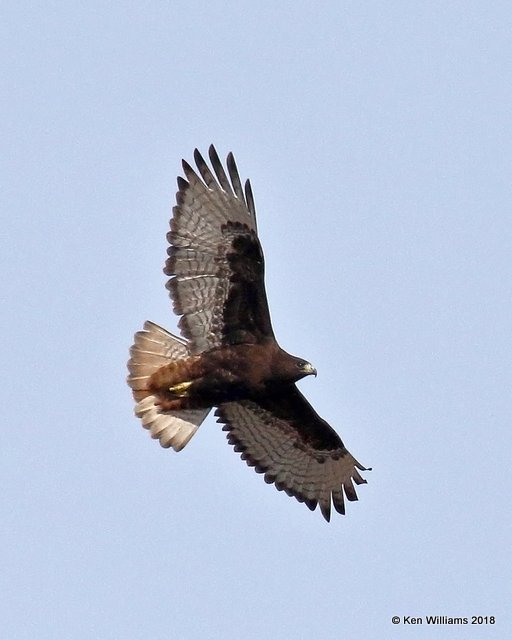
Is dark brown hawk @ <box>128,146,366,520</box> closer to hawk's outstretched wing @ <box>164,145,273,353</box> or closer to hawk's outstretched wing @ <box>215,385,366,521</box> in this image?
hawk's outstretched wing @ <box>164,145,273,353</box>

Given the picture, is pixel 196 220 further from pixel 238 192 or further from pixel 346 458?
pixel 346 458

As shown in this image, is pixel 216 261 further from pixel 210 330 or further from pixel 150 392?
pixel 150 392

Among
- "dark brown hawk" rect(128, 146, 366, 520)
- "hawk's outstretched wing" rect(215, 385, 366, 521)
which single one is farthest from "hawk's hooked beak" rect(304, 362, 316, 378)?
"hawk's outstretched wing" rect(215, 385, 366, 521)

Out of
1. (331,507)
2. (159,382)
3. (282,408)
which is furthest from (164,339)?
(331,507)

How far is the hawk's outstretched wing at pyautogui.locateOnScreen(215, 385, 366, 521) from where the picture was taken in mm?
18672

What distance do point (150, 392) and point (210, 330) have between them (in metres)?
1.00

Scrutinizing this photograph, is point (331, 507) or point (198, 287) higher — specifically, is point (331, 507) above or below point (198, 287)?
below

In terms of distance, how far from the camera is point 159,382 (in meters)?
18.0

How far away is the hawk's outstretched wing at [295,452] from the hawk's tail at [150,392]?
542mm

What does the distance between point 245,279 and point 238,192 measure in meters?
0.94

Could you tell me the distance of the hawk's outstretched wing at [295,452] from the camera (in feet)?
61.3

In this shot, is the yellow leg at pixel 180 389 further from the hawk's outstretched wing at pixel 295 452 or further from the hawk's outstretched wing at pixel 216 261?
the hawk's outstretched wing at pixel 295 452

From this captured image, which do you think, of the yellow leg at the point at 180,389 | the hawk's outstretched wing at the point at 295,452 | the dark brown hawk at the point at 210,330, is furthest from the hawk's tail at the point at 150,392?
the hawk's outstretched wing at the point at 295,452

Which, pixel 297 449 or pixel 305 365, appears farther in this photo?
pixel 297 449
